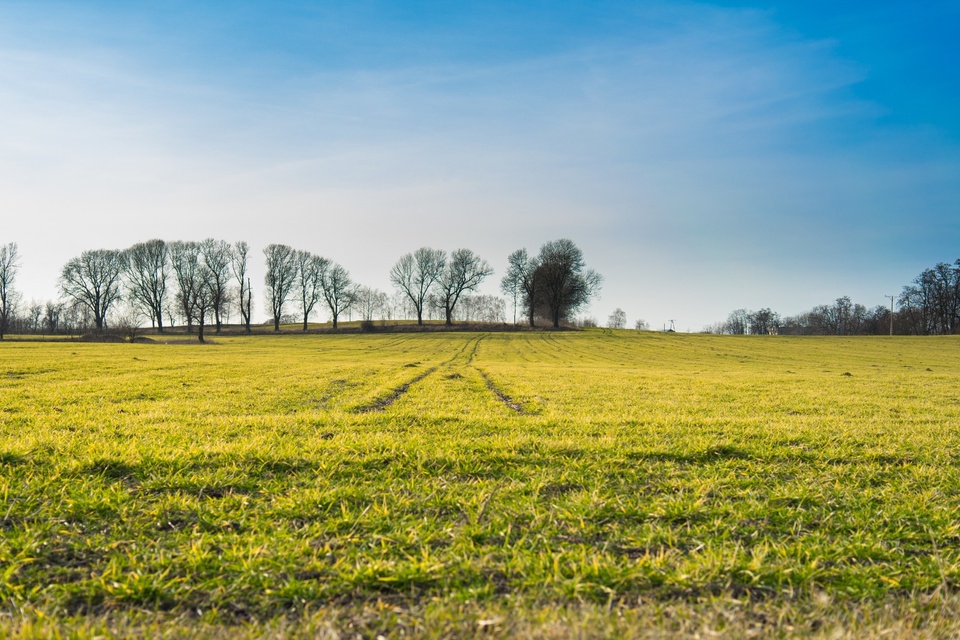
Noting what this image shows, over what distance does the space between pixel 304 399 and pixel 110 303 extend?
3874 inches

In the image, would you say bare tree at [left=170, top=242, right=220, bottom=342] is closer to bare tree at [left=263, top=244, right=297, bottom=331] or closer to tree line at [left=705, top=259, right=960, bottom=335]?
bare tree at [left=263, top=244, right=297, bottom=331]

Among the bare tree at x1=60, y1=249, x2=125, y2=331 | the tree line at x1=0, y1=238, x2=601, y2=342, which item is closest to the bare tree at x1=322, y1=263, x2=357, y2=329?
the tree line at x1=0, y1=238, x2=601, y2=342

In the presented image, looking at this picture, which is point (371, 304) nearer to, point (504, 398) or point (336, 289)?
point (336, 289)

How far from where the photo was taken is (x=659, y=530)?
3.87 m

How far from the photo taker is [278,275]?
87438mm

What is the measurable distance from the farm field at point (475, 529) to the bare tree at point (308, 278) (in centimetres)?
8706

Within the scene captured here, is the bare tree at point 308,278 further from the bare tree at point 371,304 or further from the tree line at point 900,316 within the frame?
the tree line at point 900,316

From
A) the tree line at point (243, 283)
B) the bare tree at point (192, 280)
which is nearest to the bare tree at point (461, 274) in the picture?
the tree line at point (243, 283)

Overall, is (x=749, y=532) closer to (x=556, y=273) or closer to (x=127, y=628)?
(x=127, y=628)

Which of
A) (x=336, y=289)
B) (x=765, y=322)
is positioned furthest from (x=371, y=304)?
(x=765, y=322)

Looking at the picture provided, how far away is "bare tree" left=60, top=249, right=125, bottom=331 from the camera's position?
3241 inches

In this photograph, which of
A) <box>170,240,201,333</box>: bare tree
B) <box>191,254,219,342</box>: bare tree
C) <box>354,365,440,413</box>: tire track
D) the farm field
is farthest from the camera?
<box>170,240,201,333</box>: bare tree

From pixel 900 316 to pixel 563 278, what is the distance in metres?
73.0

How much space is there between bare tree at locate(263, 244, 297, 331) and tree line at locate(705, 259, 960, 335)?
114 meters
